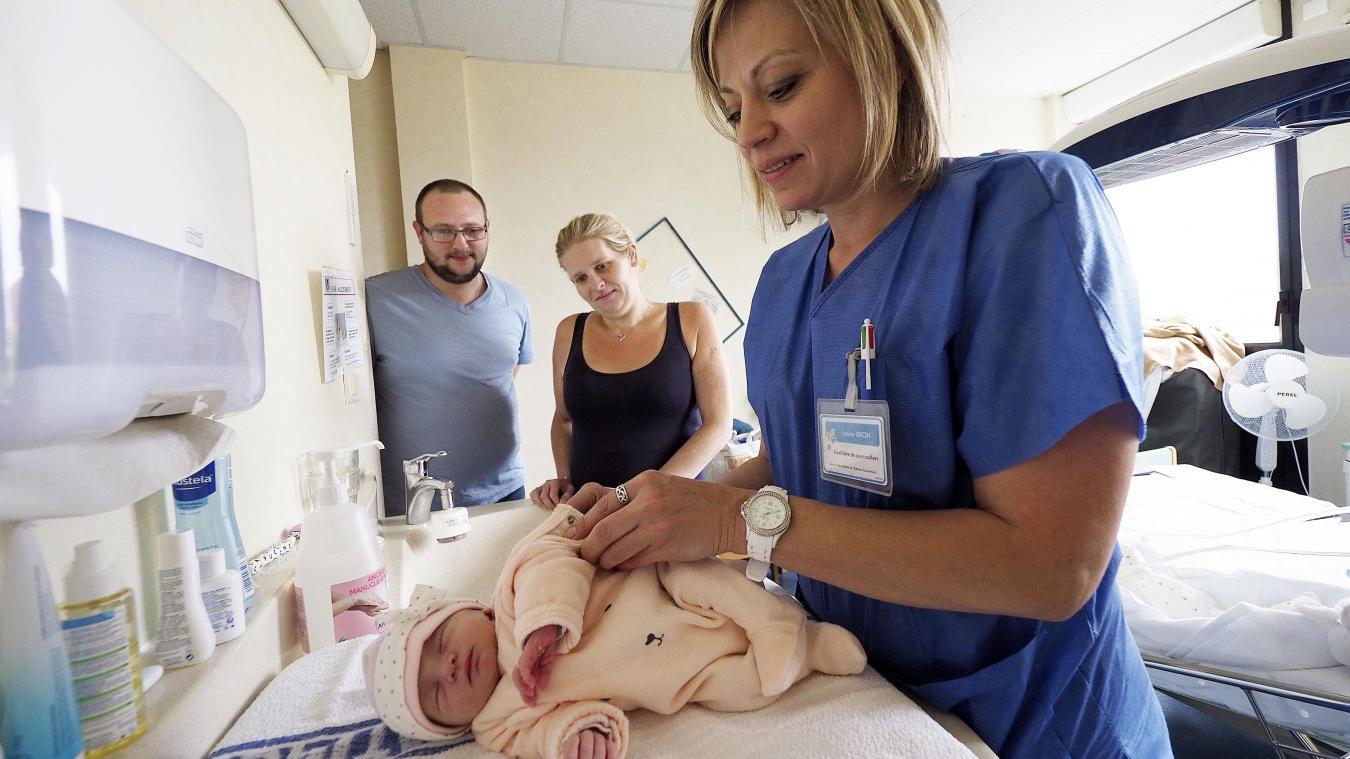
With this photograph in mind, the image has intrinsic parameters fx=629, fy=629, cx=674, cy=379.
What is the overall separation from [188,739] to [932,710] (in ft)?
2.55

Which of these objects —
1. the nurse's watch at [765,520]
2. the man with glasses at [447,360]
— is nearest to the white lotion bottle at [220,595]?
the nurse's watch at [765,520]

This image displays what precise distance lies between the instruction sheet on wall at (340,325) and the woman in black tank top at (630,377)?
632mm

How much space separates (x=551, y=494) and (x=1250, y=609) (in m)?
1.73

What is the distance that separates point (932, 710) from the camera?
73 cm

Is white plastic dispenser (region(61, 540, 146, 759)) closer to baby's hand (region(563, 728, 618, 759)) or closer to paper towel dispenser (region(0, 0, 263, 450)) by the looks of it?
paper towel dispenser (region(0, 0, 263, 450))

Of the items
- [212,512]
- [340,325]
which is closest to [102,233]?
[212,512]

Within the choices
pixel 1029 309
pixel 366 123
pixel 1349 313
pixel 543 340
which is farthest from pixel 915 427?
pixel 366 123

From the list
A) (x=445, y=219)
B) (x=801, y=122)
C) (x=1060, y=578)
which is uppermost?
(x=445, y=219)

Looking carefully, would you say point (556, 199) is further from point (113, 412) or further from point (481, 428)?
point (113, 412)

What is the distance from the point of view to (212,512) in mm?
771

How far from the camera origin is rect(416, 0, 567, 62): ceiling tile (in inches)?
115

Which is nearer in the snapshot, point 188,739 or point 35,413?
point 35,413

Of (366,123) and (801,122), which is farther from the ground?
(366,123)

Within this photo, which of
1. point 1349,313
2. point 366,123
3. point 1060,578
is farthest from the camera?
point 366,123
